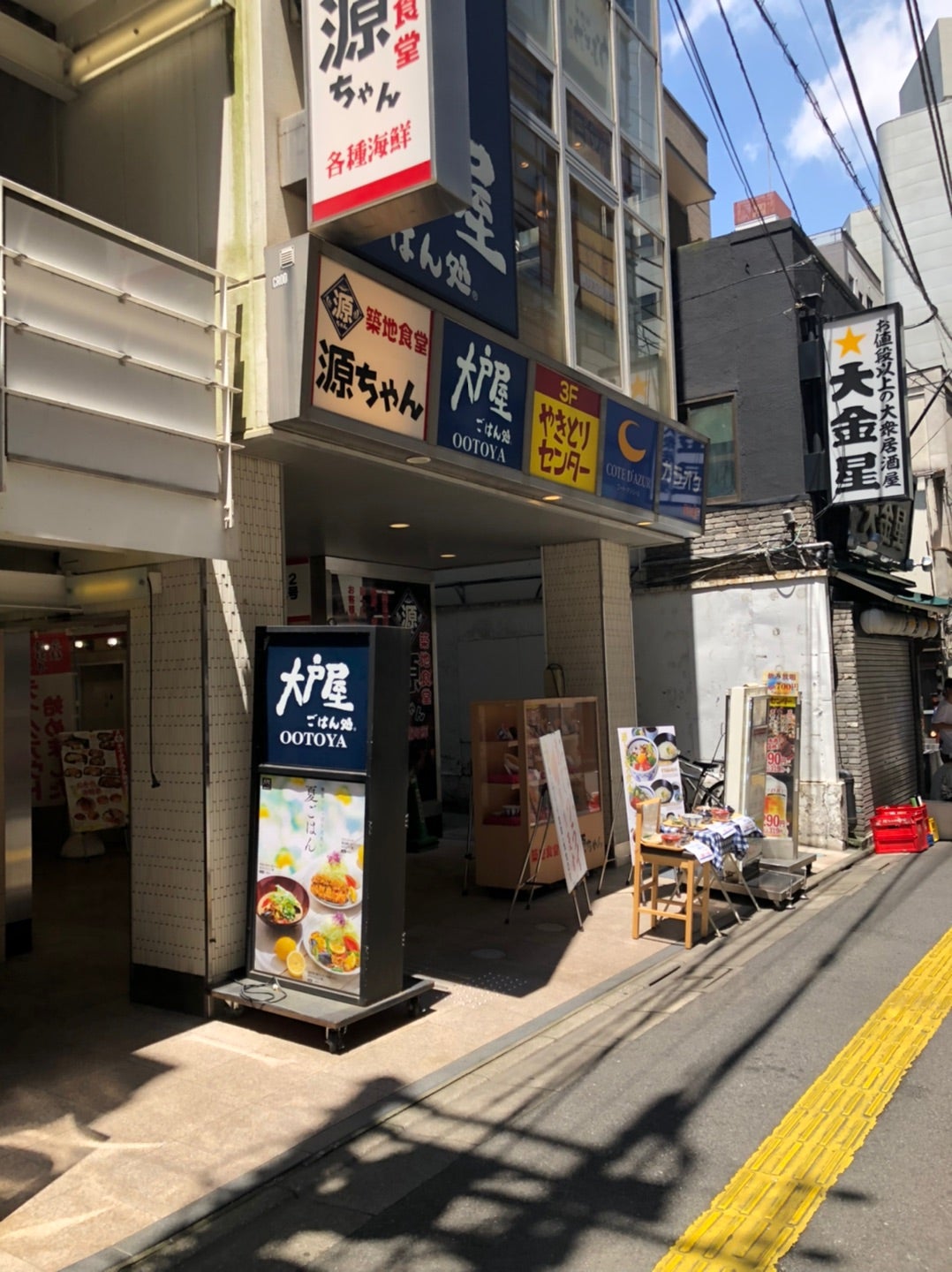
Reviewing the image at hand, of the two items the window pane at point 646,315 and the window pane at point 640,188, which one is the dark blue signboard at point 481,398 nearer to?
the window pane at point 646,315

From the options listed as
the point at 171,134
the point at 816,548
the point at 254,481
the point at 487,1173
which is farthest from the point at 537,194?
the point at 487,1173

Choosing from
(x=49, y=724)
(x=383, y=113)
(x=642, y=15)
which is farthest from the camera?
(x=49, y=724)

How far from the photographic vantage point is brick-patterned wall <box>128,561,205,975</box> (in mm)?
6641

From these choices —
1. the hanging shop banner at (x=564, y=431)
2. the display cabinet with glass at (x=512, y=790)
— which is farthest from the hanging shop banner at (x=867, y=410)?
the display cabinet with glass at (x=512, y=790)

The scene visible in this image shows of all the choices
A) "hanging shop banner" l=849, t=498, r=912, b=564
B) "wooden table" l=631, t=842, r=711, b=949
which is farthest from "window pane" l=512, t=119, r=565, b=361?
"hanging shop banner" l=849, t=498, r=912, b=564

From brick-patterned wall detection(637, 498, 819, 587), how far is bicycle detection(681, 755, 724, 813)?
292cm

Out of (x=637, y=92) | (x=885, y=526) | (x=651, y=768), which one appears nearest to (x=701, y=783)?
(x=651, y=768)

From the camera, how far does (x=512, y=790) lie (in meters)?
10.1

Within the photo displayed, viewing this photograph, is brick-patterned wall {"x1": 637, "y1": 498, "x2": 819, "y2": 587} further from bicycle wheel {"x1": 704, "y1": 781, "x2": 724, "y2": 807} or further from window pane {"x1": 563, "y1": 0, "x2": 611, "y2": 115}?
window pane {"x1": 563, "y1": 0, "x2": 611, "y2": 115}

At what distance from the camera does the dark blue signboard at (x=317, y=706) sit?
20.6ft

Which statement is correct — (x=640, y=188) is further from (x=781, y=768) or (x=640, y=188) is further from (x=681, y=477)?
(x=781, y=768)

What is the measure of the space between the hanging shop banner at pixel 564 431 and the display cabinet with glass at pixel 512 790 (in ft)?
7.87

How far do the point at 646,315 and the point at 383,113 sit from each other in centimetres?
627

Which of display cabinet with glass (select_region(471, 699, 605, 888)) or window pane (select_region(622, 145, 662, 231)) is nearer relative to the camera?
display cabinet with glass (select_region(471, 699, 605, 888))
